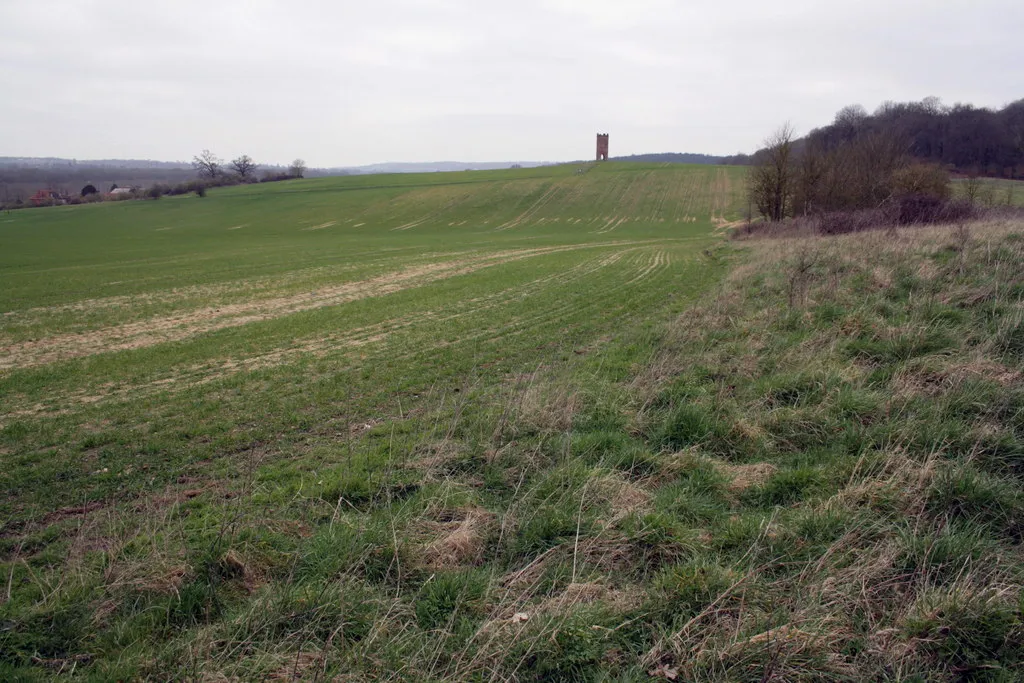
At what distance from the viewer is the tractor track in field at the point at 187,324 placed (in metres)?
14.9

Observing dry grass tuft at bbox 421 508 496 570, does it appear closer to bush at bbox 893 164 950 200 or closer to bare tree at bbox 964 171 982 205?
bare tree at bbox 964 171 982 205

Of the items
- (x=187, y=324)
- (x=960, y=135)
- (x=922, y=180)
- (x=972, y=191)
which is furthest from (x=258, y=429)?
(x=960, y=135)

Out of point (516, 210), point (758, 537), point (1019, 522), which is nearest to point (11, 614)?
point (758, 537)

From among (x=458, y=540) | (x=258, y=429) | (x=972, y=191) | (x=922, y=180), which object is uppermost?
(x=922, y=180)

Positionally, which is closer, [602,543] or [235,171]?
[602,543]

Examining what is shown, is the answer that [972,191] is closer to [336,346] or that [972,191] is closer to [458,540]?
[336,346]

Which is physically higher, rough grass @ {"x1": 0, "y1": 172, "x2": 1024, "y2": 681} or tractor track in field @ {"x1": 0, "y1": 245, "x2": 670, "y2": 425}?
rough grass @ {"x1": 0, "y1": 172, "x2": 1024, "y2": 681}

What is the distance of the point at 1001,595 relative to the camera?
3.42 meters

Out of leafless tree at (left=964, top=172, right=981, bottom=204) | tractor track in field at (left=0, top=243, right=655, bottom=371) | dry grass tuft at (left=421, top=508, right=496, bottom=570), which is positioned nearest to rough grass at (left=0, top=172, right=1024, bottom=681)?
dry grass tuft at (left=421, top=508, right=496, bottom=570)

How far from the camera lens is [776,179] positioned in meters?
49.9

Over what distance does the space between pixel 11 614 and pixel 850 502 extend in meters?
6.04

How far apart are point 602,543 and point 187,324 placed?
56.9 ft

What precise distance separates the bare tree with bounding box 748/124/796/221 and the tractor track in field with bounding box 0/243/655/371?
3402cm

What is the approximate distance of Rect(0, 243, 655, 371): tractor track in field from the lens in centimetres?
1487
